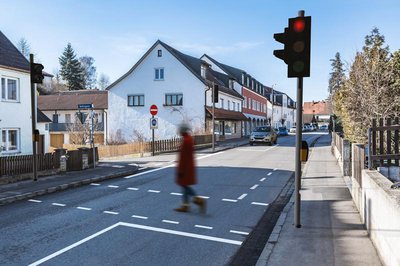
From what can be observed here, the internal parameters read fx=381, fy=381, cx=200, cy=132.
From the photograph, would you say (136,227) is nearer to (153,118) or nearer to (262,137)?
(153,118)

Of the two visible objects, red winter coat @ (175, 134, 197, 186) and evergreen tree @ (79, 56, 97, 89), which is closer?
red winter coat @ (175, 134, 197, 186)

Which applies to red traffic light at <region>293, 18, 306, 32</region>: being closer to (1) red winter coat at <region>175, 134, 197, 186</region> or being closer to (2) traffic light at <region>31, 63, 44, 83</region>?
(1) red winter coat at <region>175, 134, 197, 186</region>

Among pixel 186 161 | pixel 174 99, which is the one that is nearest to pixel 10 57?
pixel 174 99

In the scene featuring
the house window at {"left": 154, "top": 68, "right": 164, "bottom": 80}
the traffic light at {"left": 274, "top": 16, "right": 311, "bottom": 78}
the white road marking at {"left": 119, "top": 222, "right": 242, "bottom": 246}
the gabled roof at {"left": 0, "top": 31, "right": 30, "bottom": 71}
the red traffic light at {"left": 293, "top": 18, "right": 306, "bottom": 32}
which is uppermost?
the house window at {"left": 154, "top": 68, "right": 164, "bottom": 80}

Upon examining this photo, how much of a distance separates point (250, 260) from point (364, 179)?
393 cm

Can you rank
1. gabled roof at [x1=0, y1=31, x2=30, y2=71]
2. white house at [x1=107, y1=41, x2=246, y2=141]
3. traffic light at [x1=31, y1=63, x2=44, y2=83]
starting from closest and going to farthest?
traffic light at [x1=31, y1=63, x2=44, y2=83], gabled roof at [x1=0, y1=31, x2=30, y2=71], white house at [x1=107, y1=41, x2=246, y2=141]

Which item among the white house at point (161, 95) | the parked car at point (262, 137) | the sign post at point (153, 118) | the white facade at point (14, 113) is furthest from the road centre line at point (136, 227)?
the white house at point (161, 95)

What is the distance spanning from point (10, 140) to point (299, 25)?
20.9m

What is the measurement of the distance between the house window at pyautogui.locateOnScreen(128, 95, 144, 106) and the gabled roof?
2135cm

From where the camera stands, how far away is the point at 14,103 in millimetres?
23172

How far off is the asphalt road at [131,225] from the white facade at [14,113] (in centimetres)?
995

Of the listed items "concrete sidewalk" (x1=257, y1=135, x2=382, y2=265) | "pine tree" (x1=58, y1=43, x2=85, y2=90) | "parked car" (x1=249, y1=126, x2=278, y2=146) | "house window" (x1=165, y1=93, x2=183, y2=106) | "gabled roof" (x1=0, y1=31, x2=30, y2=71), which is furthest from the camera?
"pine tree" (x1=58, y1=43, x2=85, y2=90)

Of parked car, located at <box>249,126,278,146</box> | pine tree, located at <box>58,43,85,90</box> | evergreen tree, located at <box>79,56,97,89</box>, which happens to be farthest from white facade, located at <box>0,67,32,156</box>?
evergreen tree, located at <box>79,56,97,89</box>

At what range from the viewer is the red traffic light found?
7.67 metres
